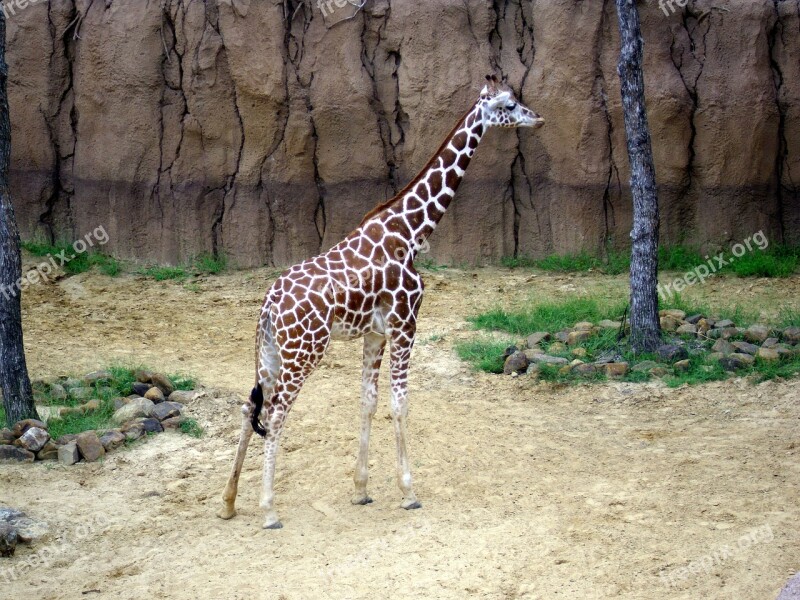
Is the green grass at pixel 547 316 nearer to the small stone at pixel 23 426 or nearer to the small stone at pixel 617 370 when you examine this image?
the small stone at pixel 617 370

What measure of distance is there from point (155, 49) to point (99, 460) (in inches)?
276

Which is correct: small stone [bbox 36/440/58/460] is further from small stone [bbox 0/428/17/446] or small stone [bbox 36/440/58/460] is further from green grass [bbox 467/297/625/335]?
green grass [bbox 467/297/625/335]

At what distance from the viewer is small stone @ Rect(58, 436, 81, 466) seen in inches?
299

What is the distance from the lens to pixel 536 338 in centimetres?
996

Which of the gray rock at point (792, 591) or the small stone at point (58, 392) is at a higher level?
the small stone at point (58, 392)

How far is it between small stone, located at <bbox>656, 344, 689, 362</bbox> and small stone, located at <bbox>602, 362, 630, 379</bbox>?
0.41m

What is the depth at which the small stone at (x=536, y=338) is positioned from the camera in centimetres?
991

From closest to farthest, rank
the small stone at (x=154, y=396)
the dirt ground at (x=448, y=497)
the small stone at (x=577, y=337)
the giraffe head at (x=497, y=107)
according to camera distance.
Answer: the dirt ground at (x=448, y=497)
the giraffe head at (x=497, y=107)
the small stone at (x=154, y=396)
the small stone at (x=577, y=337)

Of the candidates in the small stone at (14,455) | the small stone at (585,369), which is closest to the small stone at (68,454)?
the small stone at (14,455)

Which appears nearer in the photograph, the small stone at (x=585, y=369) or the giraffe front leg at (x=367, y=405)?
the giraffe front leg at (x=367, y=405)

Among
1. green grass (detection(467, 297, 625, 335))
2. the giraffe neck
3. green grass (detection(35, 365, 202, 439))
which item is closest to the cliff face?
green grass (detection(467, 297, 625, 335))

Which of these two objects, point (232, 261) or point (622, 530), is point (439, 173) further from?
point (232, 261)

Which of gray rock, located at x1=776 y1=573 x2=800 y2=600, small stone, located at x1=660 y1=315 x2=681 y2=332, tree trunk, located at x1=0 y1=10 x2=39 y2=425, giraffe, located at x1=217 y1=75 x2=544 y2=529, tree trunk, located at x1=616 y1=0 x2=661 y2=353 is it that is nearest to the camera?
gray rock, located at x1=776 y1=573 x2=800 y2=600

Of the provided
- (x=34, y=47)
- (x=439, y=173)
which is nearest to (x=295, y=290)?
(x=439, y=173)
